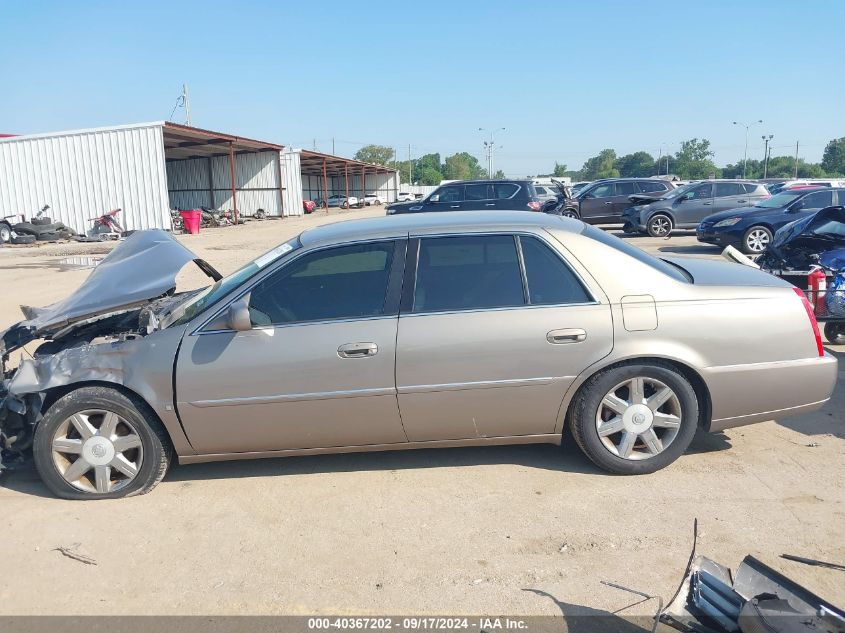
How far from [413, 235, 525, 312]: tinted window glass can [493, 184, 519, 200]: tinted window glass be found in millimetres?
14145

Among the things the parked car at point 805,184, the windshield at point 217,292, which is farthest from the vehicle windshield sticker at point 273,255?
the parked car at point 805,184

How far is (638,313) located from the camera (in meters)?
3.89

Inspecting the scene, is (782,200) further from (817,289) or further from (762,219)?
(817,289)

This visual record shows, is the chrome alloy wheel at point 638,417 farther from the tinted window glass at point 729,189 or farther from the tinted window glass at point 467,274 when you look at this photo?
the tinted window glass at point 729,189

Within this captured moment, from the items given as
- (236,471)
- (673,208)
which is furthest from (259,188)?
(236,471)

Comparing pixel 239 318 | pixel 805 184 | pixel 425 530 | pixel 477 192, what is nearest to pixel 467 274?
pixel 239 318

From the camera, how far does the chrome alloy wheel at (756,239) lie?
14.5 metres

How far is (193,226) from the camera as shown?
27766 mm

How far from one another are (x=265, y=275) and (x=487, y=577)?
2.12m

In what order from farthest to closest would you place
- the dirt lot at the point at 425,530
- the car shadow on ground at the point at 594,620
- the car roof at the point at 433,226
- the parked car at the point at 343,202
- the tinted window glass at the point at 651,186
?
the parked car at the point at 343,202, the tinted window glass at the point at 651,186, the car roof at the point at 433,226, the dirt lot at the point at 425,530, the car shadow on ground at the point at 594,620

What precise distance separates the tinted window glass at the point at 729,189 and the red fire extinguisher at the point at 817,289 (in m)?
14.0

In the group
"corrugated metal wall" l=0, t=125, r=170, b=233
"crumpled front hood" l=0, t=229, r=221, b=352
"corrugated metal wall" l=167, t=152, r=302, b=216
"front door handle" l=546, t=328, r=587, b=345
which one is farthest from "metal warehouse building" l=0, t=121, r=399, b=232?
"front door handle" l=546, t=328, r=587, b=345

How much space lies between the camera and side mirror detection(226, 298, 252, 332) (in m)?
3.75

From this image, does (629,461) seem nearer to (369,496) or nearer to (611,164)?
(369,496)
